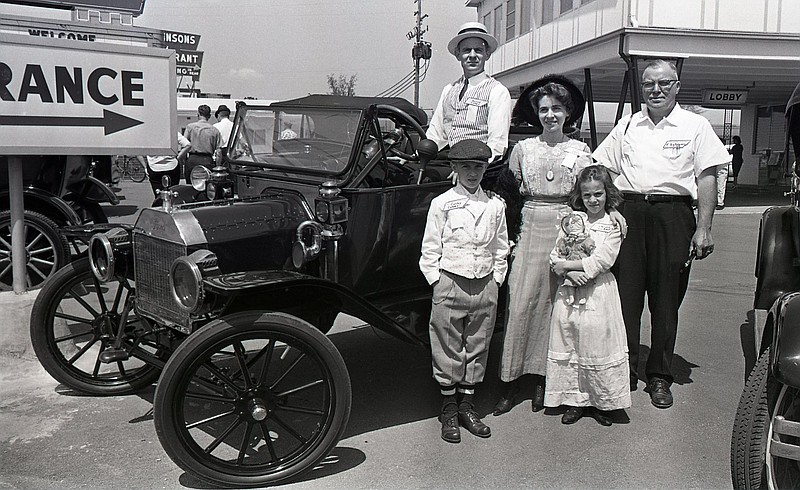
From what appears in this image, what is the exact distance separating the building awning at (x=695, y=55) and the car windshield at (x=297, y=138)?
9029mm

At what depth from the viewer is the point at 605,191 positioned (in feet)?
13.2

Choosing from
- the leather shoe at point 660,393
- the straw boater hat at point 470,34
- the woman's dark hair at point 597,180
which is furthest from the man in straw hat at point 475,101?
the leather shoe at point 660,393

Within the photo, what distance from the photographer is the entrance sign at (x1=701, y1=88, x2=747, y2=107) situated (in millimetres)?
20062

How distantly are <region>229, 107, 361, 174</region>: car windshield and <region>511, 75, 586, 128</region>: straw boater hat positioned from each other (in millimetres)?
1090

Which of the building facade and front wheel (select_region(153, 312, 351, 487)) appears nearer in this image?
front wheel (select_region(153, 312, 351, 487))

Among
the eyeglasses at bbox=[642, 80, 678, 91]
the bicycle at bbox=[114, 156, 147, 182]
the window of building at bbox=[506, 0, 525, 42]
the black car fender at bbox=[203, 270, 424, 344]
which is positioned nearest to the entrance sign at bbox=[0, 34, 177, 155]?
the black car fender at bbox=[203, 270, 424, 344]

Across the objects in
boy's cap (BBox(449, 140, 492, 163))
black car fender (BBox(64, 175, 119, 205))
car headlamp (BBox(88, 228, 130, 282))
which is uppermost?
boy's cap (BBox(449, 140, 492, 163))

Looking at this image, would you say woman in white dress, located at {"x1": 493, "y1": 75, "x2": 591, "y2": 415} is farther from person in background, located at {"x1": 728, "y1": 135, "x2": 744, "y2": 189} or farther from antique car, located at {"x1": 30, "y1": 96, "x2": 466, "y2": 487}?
person in background, located at {"x1": 728, "y1": 135, "x2": 744, "y2": 189}

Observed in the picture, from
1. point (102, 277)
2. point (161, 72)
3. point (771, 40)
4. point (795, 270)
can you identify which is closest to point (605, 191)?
point (795, 270)

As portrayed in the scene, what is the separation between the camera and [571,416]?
4.10 meters

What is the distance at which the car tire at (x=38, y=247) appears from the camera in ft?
20.2

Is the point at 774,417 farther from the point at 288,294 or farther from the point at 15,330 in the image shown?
the point at 15,330

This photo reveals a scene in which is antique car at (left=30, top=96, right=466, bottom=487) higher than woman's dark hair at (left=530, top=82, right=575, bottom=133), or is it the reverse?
woman's dark hair at (left=530, top=82, right=575, bottom=133)

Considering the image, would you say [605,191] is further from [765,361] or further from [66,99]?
[66,99]
